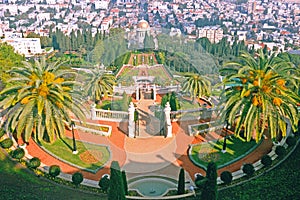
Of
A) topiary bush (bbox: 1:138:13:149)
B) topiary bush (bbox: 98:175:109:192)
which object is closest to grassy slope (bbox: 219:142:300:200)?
topiary bush (bbox: 98:175:109:192)

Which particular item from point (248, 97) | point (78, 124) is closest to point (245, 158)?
point (248, 97)

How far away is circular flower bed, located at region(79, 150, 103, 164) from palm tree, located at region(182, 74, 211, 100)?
1189cm

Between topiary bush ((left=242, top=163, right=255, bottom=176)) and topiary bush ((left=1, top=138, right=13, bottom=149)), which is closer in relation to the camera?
topiary bush ((left=242, top=163, right=255, bottom=176))

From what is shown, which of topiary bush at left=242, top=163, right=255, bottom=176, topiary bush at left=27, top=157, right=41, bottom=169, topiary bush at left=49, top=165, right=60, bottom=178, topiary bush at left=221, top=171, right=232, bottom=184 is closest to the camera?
topiary bush at left=221, top=171, right=232, bottom=184

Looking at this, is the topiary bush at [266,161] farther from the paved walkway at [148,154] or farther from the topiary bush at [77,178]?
the topiary bush at [77,178]

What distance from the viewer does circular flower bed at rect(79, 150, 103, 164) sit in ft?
68.8

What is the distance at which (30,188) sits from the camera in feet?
59.2

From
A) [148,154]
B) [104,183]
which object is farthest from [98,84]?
[104,183]

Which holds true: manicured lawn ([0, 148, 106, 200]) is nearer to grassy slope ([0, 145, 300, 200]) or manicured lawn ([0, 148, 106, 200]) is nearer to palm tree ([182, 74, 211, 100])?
grassy slope ([0, 145, 300, 200])

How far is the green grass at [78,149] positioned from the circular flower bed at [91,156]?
0.64 feet

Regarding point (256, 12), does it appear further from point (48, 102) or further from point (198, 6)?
point (48, 102)

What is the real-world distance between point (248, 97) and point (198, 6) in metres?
172

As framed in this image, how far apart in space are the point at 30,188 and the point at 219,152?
12.0m

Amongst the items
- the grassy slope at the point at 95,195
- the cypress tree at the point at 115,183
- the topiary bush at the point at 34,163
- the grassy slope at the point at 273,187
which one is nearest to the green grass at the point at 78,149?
the topiary bush at the point at 34,163
